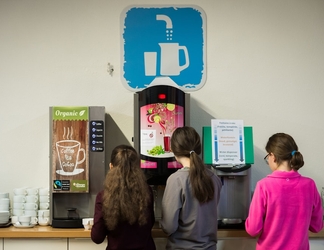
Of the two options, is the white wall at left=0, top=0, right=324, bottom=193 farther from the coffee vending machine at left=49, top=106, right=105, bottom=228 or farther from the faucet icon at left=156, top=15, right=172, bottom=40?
the coffee vending machine at left=49, top=106, right=105, bottom=228

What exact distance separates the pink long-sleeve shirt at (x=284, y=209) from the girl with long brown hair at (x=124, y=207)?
600 mm

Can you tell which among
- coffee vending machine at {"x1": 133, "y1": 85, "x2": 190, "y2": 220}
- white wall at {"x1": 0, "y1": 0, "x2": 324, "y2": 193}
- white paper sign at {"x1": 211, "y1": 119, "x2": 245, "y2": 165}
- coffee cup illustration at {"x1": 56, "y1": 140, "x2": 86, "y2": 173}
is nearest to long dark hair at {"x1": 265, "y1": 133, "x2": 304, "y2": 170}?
white paper sign at {"x1": 211, "y1": 119, "x2": 245, "y2": 165}

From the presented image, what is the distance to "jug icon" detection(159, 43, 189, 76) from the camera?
3.36 metres

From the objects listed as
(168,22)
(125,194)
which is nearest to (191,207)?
(125,194)

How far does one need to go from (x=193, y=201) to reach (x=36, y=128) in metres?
1.45

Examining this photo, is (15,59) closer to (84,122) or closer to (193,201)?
(84,122)

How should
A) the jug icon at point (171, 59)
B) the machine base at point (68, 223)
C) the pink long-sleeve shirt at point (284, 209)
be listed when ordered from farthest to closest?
the jug icon at point (171, 59) < the machine base at point (68, 223) < the pink long-sleeve shirt at point (284, 209)

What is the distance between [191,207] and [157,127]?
635 millimetres

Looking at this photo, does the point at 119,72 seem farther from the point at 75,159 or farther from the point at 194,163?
the point at 194,163

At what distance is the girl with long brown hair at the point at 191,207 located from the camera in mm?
2449

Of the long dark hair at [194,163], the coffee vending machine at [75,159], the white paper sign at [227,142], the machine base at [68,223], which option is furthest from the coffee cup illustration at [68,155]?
the white paper sign at [227,142]

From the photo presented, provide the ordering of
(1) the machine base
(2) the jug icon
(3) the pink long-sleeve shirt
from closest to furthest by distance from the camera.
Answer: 1. (3) the pink long-sleeve shirt
2. (1) the machine base
3. (2) the jug icon

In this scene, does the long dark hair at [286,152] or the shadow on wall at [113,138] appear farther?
the shadow on wall at [113,138]

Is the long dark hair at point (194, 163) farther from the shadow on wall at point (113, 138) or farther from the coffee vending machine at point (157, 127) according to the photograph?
the shadow on wall at point (113, 138)
